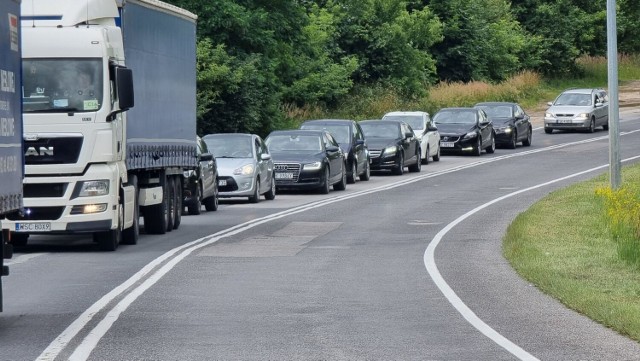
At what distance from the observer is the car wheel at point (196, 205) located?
29.0 m

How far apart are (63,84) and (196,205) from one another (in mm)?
9007

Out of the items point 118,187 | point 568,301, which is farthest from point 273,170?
point 568,301

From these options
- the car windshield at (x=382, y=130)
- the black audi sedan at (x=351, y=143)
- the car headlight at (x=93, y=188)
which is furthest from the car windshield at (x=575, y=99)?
the car headlight at (x=93, y=188)

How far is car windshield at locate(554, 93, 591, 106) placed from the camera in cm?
5916

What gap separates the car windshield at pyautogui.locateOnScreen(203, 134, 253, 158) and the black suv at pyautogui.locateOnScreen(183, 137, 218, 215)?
2282 mm

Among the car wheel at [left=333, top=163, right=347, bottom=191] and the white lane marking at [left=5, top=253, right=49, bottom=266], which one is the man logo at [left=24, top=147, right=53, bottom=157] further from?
the car wheel at [left=333, top=163, right=347, bottom=191]

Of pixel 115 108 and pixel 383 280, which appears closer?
pixel 383 280

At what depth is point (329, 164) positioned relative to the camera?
36.0m

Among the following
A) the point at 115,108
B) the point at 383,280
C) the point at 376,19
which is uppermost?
the point at 376,19

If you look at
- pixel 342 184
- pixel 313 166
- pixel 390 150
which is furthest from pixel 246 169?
pixel 390 150

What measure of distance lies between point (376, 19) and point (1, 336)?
56.0 meters

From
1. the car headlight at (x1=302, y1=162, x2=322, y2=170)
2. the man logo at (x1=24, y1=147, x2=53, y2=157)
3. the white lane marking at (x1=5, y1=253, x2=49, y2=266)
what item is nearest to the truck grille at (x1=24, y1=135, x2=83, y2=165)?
the man logo at (x1=24, y1=147, x2=53, y2=157)

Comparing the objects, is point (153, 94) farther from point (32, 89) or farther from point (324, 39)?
point (324, 39)

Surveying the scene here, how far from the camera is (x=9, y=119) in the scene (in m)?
12.7
